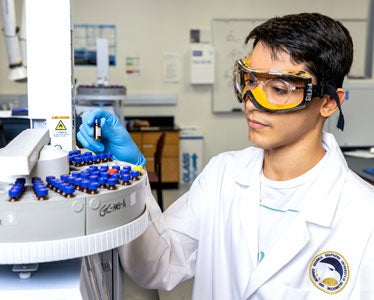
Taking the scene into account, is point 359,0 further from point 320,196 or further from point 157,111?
point 320,196

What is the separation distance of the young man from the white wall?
486 cm

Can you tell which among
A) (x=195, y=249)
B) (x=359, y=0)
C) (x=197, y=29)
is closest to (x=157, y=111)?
(x=197, y=29)

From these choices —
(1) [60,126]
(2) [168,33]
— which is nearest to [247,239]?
(1) [60,126]

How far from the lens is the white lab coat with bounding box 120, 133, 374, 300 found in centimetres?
115

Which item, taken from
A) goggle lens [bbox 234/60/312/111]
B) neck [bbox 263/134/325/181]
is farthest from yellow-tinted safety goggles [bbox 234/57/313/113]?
neck [bbox 263/134/325/181]

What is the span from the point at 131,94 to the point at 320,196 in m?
5.02

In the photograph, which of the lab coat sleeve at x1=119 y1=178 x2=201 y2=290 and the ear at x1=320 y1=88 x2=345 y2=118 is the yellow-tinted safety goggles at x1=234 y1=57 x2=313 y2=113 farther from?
the lab coat sleeve at x1=119 y1=178 x2=201 y2=290

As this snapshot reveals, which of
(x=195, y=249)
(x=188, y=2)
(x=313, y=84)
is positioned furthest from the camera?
(x=188, y=2)

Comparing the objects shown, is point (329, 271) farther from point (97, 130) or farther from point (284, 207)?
point (97, 130)

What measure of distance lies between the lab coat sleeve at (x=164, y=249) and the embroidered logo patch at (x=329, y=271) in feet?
1.18

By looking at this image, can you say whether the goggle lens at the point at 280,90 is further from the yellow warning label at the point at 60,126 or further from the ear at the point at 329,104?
the yellow warning label at the point at 60,126

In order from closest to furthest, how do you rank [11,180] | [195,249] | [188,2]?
[11,180]
[195,249]
[188,2]

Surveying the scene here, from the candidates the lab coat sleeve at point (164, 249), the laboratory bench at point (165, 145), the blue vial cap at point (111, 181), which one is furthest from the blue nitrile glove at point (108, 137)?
the laboratory bench at point (165, 145)

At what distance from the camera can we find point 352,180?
4.00ft
